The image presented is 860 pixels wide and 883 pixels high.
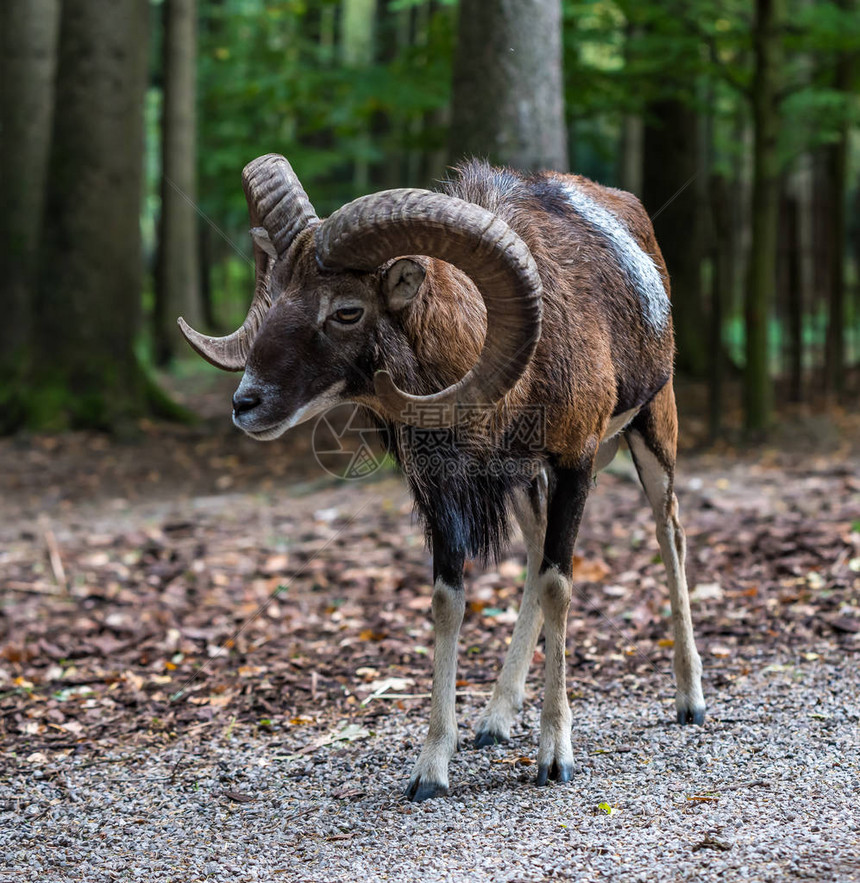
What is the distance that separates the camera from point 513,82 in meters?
8.33

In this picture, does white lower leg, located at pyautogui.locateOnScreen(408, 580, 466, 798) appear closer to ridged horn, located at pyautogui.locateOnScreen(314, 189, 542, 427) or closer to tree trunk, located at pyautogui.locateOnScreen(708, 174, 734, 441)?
ridged horn, located at pyautogui.locateOnScreen(314, 189, 542, 427)

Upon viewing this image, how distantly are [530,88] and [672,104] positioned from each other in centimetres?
770

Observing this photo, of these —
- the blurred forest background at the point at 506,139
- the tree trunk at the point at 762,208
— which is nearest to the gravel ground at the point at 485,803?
the blurred forest background at the point at 506,139

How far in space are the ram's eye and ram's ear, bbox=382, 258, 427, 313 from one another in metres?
0.14

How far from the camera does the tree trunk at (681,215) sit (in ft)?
50.2

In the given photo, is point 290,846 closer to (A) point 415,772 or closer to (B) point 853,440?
(A) point 415,772

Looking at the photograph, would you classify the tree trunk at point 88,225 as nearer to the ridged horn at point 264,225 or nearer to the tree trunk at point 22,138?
the tree trunk at point 22,138

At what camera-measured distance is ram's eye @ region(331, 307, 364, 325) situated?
13.6 ft

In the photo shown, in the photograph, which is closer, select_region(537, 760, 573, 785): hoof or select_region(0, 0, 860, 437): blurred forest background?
select_region(537, 760, 573, 785): hoof

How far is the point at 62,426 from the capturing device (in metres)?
12.7

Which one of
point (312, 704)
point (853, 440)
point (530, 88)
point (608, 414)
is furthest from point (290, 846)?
point (853, 440)

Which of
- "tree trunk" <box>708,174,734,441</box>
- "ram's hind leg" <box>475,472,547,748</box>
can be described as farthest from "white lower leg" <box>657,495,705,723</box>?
"tree trunk" <box>708,174,734,441</box>

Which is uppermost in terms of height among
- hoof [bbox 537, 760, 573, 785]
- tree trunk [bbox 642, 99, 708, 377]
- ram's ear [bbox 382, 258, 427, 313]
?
tree trunk [bbox 642, 99, 708, 377]

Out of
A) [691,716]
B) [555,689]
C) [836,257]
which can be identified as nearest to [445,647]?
[555,689]
